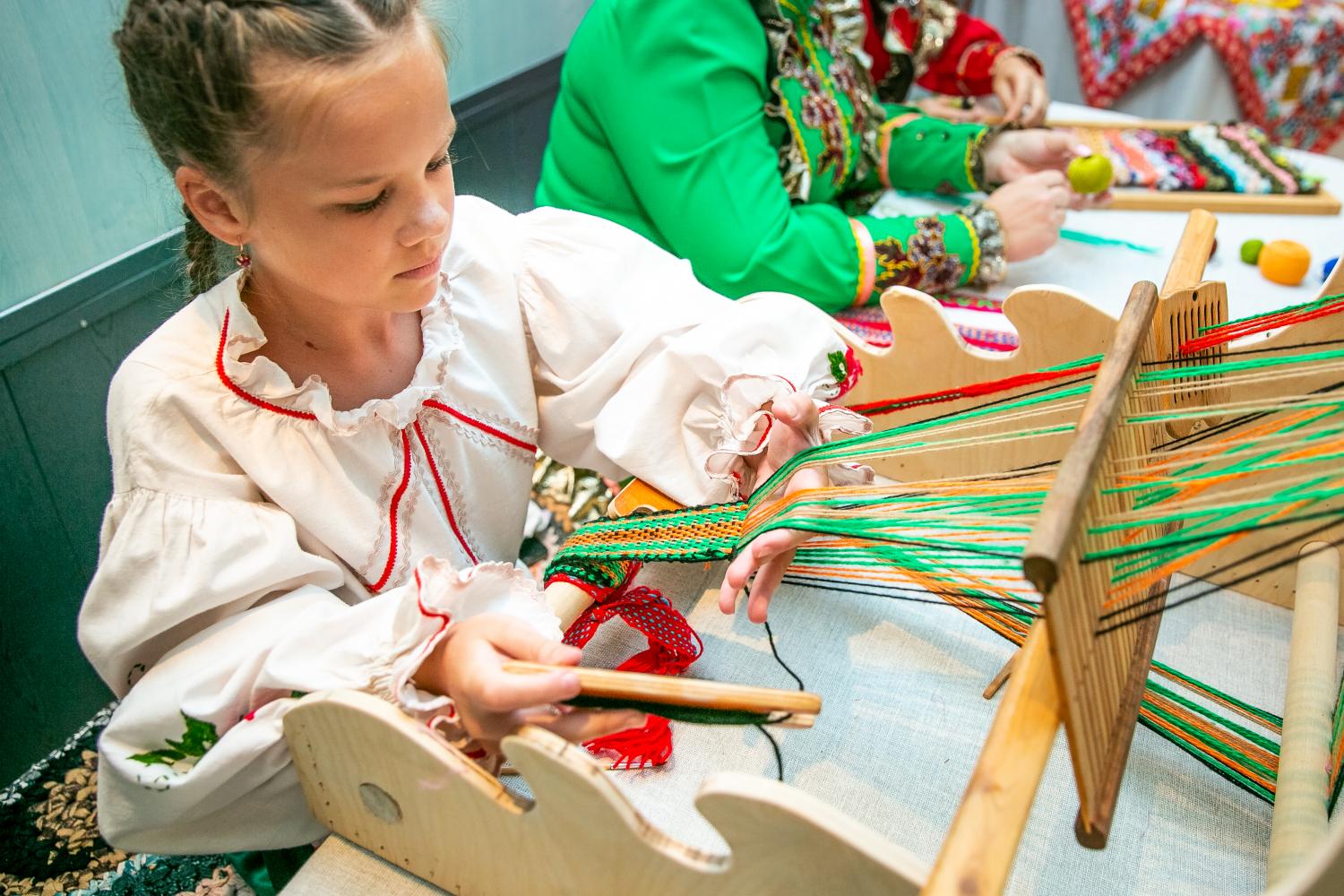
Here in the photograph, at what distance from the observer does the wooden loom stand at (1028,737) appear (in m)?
0.46

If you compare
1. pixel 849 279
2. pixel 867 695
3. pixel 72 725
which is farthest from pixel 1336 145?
pixel 72 725

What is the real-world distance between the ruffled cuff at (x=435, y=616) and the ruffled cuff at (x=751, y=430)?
260 millimetres

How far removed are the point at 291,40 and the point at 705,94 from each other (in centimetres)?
76

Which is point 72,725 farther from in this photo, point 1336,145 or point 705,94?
point 1336,145

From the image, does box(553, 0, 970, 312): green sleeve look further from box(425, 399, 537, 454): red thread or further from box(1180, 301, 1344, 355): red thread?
box(1180, 301, 1344, 355): red thread

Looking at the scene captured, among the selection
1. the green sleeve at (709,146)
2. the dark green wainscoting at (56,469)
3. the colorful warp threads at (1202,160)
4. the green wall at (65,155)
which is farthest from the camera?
the colorful warp threads at (1202,160)

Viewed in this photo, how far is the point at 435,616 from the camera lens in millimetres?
678

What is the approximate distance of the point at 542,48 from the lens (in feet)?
6.64

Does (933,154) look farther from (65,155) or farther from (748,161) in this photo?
(65,155)

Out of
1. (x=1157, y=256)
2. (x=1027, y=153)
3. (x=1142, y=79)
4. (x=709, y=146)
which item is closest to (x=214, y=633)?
(x=709, y=146)

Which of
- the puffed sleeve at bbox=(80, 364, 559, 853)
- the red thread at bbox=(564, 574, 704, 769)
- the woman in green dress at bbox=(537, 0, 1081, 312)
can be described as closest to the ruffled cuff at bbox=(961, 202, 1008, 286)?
the woman in green dress at bbox=(537, 0, 1081, 312)

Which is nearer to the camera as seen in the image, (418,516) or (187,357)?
(187,357)

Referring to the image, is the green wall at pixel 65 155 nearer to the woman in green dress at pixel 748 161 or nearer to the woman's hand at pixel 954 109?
the woman in green dress at pixel 748 161

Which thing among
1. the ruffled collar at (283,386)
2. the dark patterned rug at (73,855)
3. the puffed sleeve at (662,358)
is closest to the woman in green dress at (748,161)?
the puffed sleeve at (662,358)
